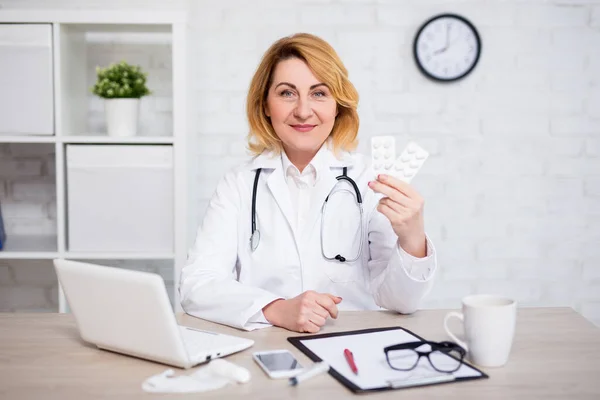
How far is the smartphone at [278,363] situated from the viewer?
43.3 inches

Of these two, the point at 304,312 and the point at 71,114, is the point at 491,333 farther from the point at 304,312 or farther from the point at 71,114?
the point at 71,114

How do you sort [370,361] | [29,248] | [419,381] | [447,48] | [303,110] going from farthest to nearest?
[447,48], [29,248], [303,110], [370,361], [419,381]

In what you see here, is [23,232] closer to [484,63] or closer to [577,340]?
[484,63]

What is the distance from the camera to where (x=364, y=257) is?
6.07 feet

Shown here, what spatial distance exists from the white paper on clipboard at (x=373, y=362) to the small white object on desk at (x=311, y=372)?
2cm

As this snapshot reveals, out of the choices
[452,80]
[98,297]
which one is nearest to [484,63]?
[452,80]

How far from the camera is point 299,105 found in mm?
1733

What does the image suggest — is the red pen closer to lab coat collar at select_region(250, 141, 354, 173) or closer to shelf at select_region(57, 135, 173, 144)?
lab coat collar at select_region(250, 141, 354, 173)

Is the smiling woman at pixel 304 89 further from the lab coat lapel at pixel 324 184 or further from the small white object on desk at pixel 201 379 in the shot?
the small white object on desk at pixel 201 379

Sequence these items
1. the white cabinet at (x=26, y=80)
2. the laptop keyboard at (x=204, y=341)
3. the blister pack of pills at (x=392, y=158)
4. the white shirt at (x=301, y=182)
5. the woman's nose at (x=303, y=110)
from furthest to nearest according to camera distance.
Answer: the white cabinet at (x=26, y=80) < the white shirt at (x=301, y=182) < the woman's nose at (x=303, y=110) < the blister pack of pills at (x=392, y=158) < the laptop keyboard at (x=204, y=341)

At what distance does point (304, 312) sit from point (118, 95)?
153 centimetres

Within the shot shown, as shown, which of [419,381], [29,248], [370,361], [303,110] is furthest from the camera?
[29,248]

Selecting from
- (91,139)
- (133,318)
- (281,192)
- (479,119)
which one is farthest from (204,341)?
(479,119)

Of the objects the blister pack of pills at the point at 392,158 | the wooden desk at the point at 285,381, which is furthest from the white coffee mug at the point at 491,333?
the blister pack of pills at the point at 392,158
